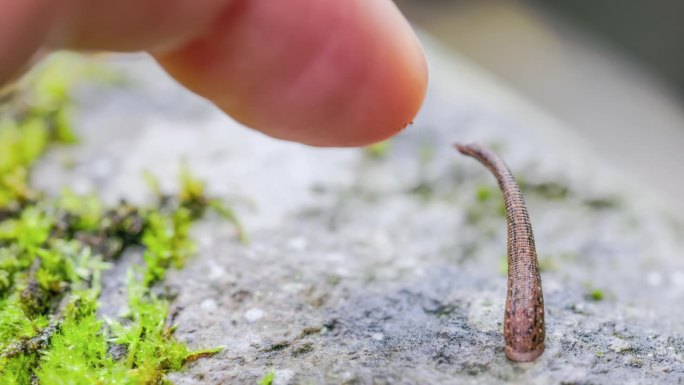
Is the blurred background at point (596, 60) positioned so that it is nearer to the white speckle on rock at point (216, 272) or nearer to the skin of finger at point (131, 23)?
the white speckle on rock at point (216, 272)

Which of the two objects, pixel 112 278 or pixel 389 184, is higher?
pixel 389 184

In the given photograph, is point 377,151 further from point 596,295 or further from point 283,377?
point 283,377

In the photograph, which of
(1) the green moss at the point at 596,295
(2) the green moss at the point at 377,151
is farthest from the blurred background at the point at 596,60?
(1) the green moss at the point at 596,295

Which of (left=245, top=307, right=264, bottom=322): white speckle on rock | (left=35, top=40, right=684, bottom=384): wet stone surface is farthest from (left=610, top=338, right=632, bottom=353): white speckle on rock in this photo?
(left=245, top=307, right=264, bottom=322): white speckle on rock

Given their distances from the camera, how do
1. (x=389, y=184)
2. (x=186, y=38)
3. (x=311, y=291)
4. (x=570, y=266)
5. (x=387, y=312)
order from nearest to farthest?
(x=186, y=38) < (x=387, y=312) < (x=311, y=291) < (x=570, y=266) < (x=389, y=184)

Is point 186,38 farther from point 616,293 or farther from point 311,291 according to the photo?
point 616,293

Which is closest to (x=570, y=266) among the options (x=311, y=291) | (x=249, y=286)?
(x=311, y=291)

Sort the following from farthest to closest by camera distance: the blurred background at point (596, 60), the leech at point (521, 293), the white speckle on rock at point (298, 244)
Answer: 1. the blurred background at point (596, 60)
2. the white speckle on rock at point (298, 244)
3. the leech at point (521, 293)
